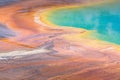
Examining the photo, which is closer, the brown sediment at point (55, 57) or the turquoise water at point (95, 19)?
the brown sediment at point (55, 57)

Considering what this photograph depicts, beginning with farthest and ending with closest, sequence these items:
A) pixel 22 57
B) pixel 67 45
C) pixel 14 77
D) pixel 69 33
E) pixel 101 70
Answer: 1. pixel 69 33
2. pixel 67 45
3. pixel 22 57
4. pixel 101 70
5. pixel 14 77

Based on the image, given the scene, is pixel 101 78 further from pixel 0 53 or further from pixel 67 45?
pixel 0 53

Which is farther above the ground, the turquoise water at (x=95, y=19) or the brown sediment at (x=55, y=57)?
the brown sediment at (x=55, y=57)

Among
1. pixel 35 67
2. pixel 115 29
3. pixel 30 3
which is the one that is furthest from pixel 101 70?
pixel 30 3

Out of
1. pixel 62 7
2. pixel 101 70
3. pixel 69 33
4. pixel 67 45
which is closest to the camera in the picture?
pixel 101 70
